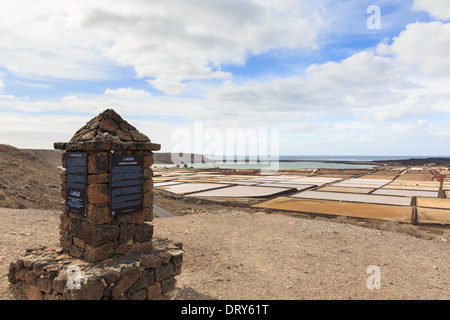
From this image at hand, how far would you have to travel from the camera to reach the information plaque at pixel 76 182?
5.95 meters

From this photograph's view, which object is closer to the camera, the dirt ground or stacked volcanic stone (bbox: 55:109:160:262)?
stacked volcanic stone (bbox: 55:109:160:262)

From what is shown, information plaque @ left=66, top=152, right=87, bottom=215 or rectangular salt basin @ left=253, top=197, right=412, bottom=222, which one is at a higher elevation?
information plaque @ left=66, top=152, right=87, bottom=215

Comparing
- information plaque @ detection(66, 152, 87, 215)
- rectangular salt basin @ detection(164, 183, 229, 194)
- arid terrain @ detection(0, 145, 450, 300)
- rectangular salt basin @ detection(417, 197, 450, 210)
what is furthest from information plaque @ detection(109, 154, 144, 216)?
rectangular salt basin @ detection(164, 183, 229, 194)

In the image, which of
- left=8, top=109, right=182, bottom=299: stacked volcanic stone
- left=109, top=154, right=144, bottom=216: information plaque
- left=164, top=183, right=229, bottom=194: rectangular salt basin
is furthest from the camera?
left=164, top=183, right=229, bottom=194: rectangular salt basin

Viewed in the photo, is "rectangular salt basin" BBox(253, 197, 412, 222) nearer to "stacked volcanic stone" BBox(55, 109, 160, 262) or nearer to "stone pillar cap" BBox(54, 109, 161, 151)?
"stacked volcanic stone" BBox(55, 109, 160, 262)

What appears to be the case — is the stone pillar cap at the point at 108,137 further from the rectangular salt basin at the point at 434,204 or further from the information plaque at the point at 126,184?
the rectangular salt basin at the point at 434,204

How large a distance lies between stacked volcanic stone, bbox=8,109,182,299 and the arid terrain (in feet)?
2.55

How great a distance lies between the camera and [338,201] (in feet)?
96.0

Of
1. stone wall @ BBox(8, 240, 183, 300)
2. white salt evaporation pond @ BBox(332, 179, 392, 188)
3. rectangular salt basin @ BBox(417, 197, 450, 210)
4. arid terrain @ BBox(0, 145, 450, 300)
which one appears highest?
stone wall @ BBox(8, 240, 183, 300)

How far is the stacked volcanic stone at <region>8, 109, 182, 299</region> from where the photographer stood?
5473 millimetres

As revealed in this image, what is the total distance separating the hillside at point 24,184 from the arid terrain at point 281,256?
13.0 feet

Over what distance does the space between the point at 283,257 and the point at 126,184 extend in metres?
6.28

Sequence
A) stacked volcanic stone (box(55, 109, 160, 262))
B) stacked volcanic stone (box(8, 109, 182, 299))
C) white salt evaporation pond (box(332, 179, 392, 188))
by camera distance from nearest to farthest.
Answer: stacked volcanic stone (box(8, 109, 182, 299))
stacked volcanic stone (box(55, 109, 160, 262))
white salt evaporation pond (box(332, 179, 392, 188))

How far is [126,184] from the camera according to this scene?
20.6 feet
